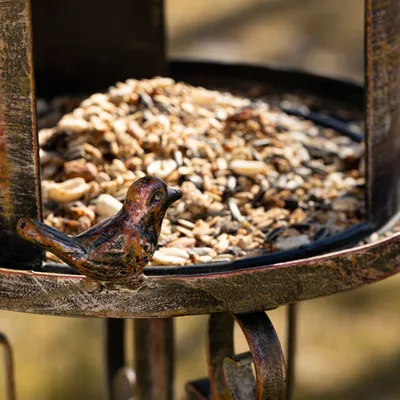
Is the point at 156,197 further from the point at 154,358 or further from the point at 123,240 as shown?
the point at 154,358

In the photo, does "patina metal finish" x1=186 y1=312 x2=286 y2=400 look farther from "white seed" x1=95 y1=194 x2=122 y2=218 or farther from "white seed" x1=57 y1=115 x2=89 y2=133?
"white seed" x1=57 y1=115 x2=89 y2=133

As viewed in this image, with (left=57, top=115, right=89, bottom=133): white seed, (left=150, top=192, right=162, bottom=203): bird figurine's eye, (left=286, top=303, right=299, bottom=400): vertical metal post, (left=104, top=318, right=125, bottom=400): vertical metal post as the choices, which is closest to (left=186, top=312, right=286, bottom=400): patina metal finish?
(left=150, top=192, right=162, bottom=203): bird figurine's eye

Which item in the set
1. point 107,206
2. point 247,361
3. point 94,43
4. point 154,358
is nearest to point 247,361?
point 247,361

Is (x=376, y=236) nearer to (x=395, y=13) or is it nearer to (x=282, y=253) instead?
(x=282, y=253)

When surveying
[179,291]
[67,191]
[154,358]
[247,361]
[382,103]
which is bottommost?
[154,358]

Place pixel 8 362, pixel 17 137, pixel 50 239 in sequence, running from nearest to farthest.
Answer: pixel 50 239
pixel 17 137
pixel 8 362

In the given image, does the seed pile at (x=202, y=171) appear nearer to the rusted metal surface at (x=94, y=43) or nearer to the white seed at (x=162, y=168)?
the white seed at (x=162, y=168)

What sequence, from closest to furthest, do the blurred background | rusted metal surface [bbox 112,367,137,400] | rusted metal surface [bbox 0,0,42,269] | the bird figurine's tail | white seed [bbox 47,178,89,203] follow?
the bird figurine's tail, rusted metal surface [bbox 0,0,42,269], white seed [bbox 47,178,89,203], rusted metal surface [bbox 112,367,137,400], the blurred background

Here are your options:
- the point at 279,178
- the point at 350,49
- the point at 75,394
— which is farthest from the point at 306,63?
the point at 279,178
